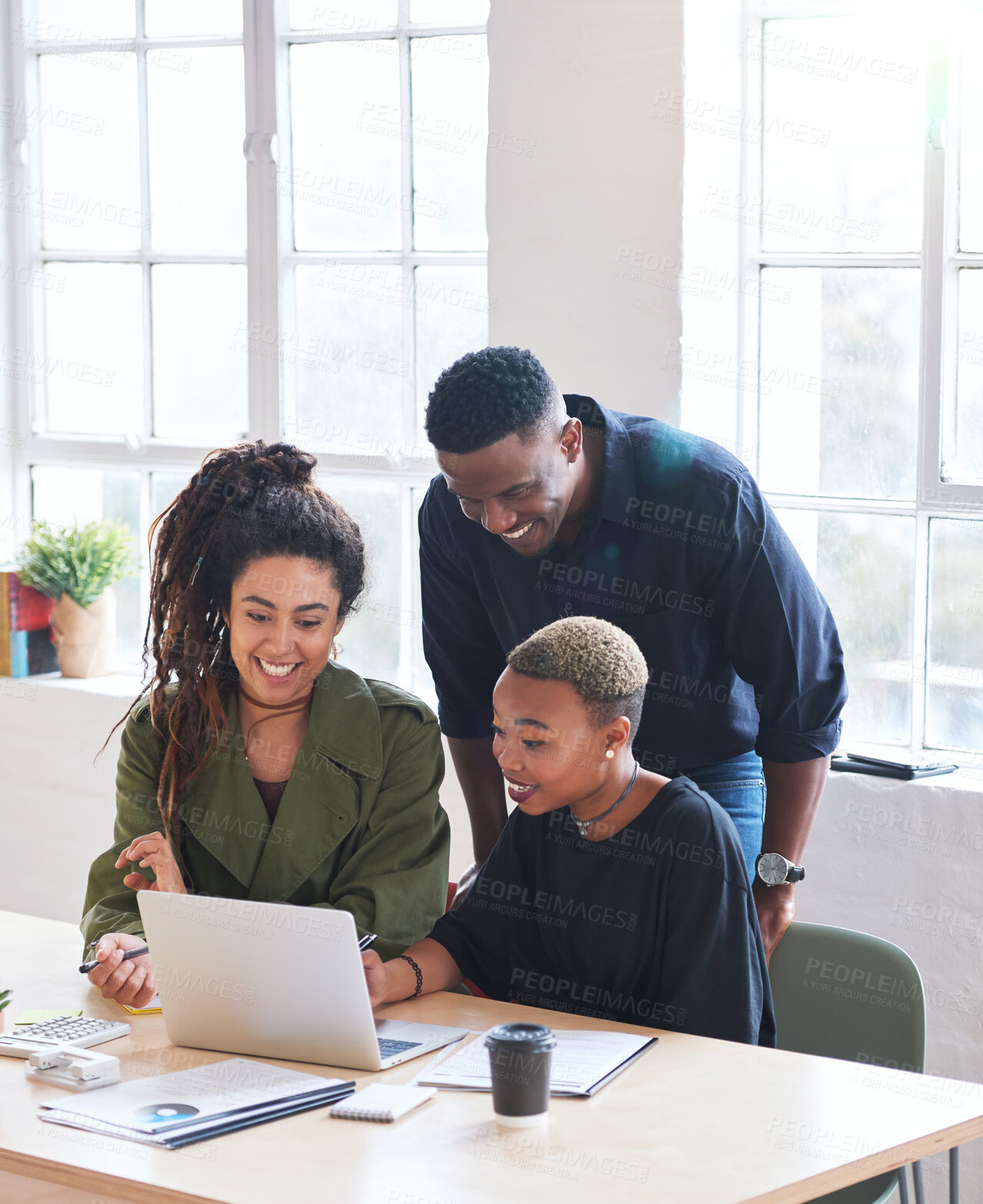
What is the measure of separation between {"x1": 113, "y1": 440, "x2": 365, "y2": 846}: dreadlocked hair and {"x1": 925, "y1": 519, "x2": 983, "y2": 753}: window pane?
1288 millimetres

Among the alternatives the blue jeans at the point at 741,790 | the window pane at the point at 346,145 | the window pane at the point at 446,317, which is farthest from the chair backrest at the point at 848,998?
the window pane at the point at 346,145

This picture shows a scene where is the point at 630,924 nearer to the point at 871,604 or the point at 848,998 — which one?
the point at 848,998

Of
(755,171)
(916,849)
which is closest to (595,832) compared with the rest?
(916,849)

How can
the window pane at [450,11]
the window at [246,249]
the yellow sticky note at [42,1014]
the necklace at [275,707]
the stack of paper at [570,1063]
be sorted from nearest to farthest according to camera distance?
the stack of paper at [570,1063], the yellow sticky note at [42,1014], the necklace at [275,707], the window pane at [450,11], the window at [246,249]

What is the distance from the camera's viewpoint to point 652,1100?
158 centimetres

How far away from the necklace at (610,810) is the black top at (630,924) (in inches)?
Result: 0.9

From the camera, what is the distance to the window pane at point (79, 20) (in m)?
3.78

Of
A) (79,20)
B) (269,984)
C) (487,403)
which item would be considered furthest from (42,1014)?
(79,20)

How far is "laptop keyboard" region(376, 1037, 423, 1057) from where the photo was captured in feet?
5.69

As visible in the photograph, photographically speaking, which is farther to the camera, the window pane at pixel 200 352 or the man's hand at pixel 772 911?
the window pane at pixel 200 352

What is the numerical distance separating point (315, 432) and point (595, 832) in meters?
1.92

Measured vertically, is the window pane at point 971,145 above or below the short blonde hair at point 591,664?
above

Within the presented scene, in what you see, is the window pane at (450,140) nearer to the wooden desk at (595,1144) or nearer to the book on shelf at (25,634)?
the book on shelf at (25,634)

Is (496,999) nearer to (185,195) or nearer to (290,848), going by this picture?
(290,848)
